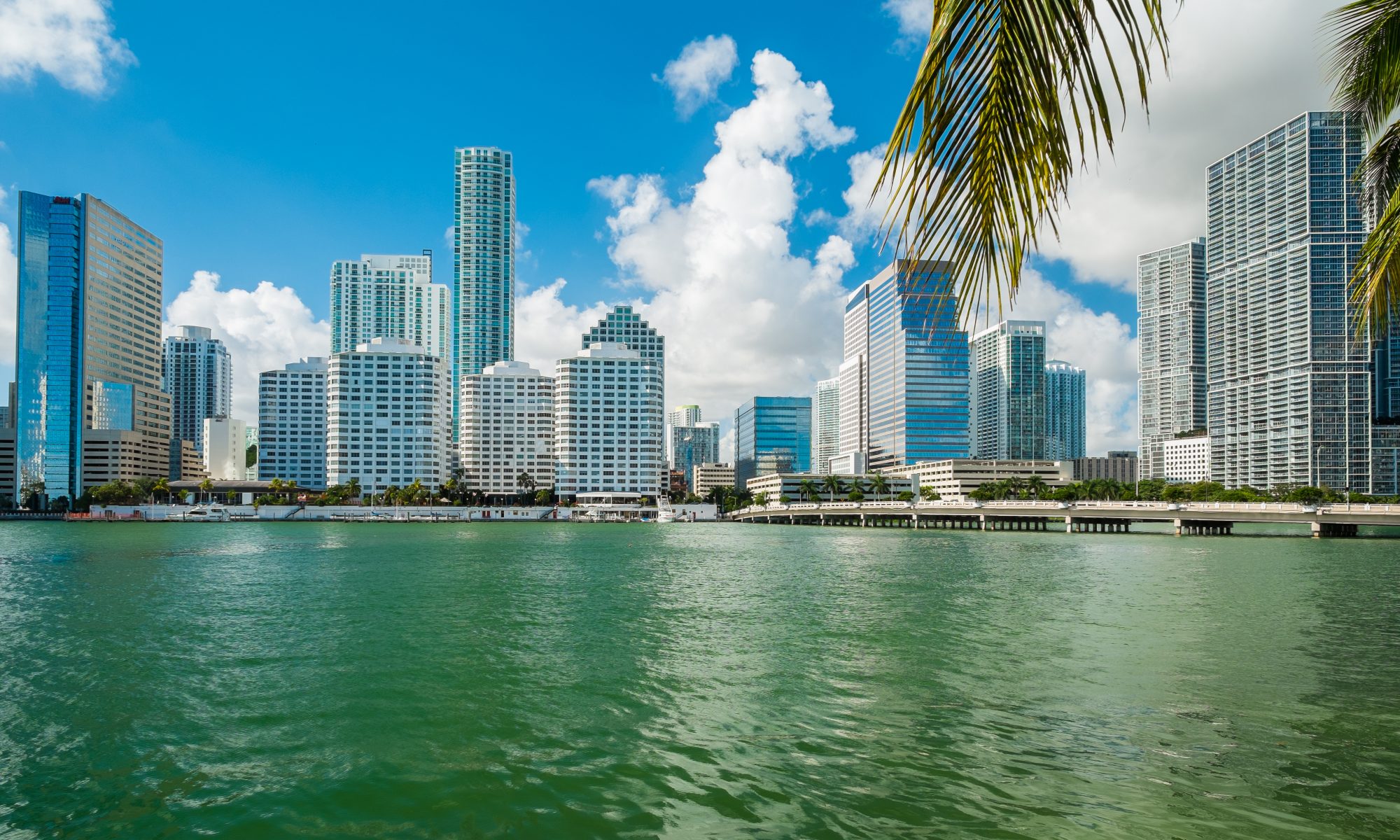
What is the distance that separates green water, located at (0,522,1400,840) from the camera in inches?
472

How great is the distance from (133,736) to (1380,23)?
22089 mm

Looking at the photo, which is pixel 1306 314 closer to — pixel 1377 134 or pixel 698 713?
pixel 698 713

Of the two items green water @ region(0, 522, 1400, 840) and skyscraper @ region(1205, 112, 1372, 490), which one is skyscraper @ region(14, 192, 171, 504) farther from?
skyscraper @ region(1205, 112, 1372, 490)

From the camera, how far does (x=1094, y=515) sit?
407 feet

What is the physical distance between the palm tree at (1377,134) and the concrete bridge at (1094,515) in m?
114

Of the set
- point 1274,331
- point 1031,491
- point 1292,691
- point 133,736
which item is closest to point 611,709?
point 133,736

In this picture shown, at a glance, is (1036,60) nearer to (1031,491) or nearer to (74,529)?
(74,529)

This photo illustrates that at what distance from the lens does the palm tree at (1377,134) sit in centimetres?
586

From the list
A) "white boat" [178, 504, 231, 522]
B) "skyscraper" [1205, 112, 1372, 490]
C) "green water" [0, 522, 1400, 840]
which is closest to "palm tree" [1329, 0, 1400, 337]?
"green water" [0, 522, 1400, 840]

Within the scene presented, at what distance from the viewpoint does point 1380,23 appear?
20.1 feet

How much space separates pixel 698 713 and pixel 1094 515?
123921mm

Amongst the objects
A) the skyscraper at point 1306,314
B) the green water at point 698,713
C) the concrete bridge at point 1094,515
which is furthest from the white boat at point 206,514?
the skyscraper at point 1306,314

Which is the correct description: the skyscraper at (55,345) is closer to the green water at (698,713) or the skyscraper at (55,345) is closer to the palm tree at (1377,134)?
the green water at (698,713)

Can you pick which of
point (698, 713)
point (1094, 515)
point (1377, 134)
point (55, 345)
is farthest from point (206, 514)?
Result: point (1377, 134)
